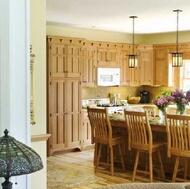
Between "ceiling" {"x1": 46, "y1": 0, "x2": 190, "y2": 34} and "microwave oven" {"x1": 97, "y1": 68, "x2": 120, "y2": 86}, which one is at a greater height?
"ceiling" {"x1": 46, "y1": 0, "x2": 190, "y2": 34}

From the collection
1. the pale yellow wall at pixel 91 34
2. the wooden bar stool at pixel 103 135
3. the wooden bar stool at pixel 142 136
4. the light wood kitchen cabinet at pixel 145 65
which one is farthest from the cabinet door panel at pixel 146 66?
the wooden bar stool at pixel 142 136

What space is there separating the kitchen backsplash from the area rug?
2677mm

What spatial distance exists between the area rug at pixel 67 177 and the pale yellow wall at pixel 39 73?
2.00 meters

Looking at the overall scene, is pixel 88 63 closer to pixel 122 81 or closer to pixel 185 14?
pixel 122 81


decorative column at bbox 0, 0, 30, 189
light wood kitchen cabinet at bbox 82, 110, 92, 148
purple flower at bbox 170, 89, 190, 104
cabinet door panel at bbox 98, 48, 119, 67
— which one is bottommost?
light wood kitchen cabinet at bbox 82, 110, 92, 148

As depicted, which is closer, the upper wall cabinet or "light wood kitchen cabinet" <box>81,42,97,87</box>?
the upper wall cabinet

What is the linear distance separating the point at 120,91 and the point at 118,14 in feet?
11.6

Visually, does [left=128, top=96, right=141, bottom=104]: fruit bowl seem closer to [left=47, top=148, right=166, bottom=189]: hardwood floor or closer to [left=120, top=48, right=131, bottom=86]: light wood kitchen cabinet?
[left=120, top=48, right=131, bottom=86]: light wood kitchen cabinet

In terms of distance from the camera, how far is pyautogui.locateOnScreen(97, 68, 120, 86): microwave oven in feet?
30.5

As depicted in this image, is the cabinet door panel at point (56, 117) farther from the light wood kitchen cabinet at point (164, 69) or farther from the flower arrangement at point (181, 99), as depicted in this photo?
the light wood kitchen cabinet at point (164, 69)

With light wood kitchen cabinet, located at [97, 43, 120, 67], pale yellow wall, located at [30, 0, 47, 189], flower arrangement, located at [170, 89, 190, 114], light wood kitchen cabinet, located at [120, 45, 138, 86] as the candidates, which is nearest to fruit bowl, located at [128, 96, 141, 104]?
light wood kitchen cabinet, located at [120, 45, 138, 86]

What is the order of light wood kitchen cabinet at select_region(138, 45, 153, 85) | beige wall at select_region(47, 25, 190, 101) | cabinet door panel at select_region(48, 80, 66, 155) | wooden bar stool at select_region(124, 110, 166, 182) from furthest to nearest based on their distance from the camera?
light wood kitchen cabinet at select_region(138, 45, 153, 85) → beige wall at select_region(47, 25, 190, 101) → cabinet door panel at select_region(48, 80, 66, 155) → wooden bar stool at select_region(124, 110, 166, 182)

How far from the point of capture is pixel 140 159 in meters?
6.85

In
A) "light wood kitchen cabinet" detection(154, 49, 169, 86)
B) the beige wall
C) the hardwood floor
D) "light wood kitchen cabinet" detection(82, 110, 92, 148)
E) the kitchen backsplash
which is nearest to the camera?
the hardwood floor
